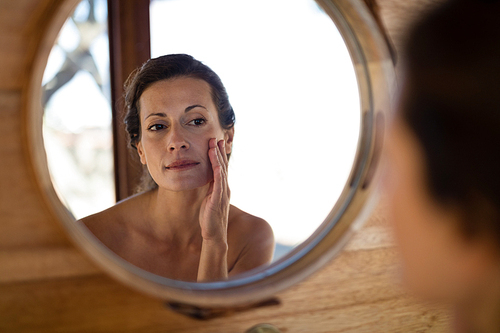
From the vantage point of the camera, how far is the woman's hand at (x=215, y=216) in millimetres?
691

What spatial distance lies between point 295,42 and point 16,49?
0.91 metres

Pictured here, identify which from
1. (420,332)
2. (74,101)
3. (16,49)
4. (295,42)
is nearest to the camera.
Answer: (16,49)

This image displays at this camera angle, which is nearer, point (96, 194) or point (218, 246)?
point (218, 246)

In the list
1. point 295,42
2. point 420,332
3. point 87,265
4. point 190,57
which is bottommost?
point 420,332

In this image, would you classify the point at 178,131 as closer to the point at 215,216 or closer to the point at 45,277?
the point at 215,216

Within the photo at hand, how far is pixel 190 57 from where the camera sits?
0.78 m

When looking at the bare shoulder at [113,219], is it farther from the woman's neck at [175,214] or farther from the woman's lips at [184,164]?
the woman's lips at [184,164]

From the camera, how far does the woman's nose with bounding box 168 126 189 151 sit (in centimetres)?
70

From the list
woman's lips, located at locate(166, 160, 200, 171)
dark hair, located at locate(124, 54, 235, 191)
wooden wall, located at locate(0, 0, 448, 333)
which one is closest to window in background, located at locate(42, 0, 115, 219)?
dark hair, located at locate(124, 54, 235, 191)

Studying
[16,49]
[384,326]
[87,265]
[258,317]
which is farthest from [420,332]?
[16,49]

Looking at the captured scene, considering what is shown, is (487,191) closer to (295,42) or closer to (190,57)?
(190,57)

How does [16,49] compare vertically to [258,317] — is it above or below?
above

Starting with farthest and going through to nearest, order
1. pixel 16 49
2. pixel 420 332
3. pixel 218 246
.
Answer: pixel 218 246 < pixel 420 332 < pixel 16 49

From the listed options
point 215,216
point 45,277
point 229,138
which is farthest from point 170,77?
point 45,277
